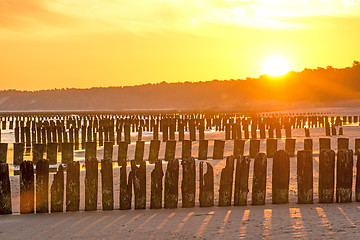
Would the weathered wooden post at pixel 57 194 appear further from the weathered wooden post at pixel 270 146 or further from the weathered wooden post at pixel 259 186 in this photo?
the weathered wooden post at pixel 270 146

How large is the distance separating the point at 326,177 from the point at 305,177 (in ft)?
1.01

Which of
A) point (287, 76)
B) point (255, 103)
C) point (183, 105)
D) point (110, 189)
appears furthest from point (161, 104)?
point (110, 189)

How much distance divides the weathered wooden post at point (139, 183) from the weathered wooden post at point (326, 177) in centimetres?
262

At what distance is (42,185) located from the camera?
26.2ft

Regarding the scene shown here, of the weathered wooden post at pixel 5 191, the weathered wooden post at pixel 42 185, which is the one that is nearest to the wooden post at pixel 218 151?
the weathered wooden post at pixel 42 185

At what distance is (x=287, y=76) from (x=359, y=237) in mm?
124956

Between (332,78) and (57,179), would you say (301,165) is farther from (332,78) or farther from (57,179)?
(332,78)

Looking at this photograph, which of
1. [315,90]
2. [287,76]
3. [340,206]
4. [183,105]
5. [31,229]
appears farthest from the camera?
[183,105]

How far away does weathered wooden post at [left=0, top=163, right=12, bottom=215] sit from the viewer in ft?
25.8

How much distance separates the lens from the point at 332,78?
366ft

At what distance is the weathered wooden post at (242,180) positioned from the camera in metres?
7.80

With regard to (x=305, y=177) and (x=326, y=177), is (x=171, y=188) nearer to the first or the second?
(x=305, y=177)

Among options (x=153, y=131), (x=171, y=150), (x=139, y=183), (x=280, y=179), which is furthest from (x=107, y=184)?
(x=153, y=131)

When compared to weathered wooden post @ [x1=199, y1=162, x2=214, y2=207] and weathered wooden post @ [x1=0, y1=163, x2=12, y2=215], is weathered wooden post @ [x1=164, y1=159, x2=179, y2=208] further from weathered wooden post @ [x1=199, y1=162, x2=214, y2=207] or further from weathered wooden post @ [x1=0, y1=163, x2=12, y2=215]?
weathered wooden post @ [x1=0, y1=163, x2=12, y2=215]
